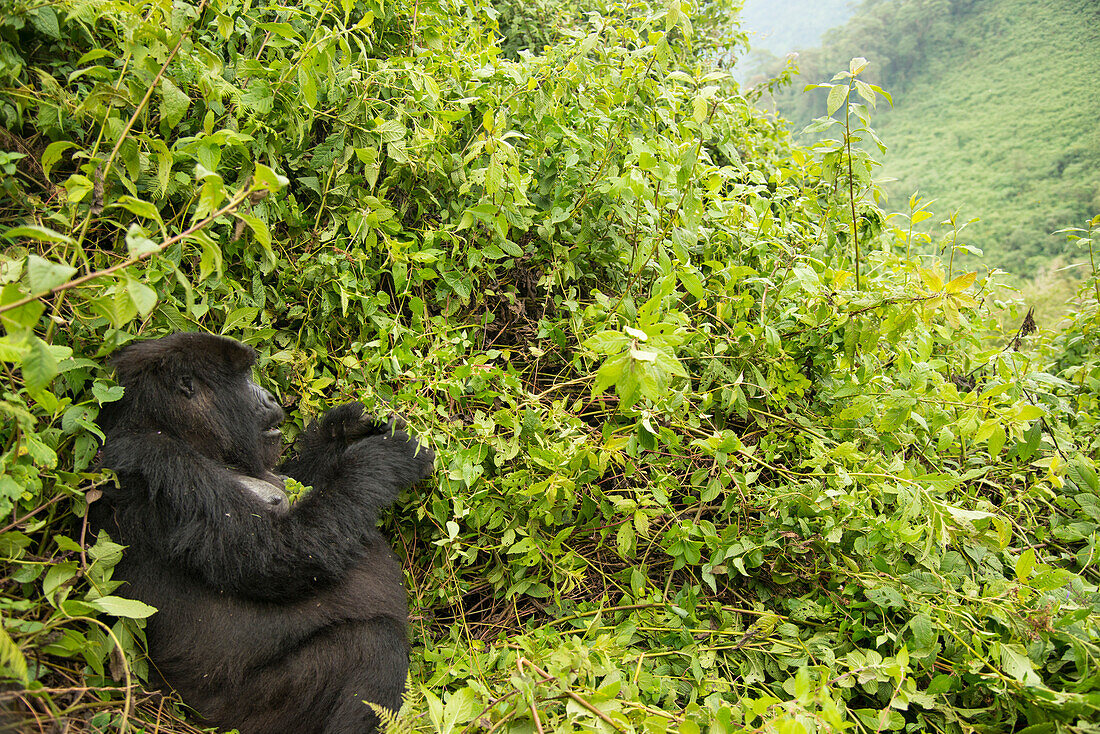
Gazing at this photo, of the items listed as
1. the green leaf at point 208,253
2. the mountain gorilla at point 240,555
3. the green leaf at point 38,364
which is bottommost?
the mountain gorilla at point 240,555

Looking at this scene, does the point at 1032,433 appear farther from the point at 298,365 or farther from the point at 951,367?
the point at 298,365

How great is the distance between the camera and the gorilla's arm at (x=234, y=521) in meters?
2.23

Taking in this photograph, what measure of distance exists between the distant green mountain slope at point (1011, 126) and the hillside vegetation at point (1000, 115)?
1.0 inches

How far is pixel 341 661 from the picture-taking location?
2.43 meters

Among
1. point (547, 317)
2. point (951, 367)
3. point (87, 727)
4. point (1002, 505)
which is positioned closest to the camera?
point (87, 727)

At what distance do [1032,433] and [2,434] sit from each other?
12.6ft

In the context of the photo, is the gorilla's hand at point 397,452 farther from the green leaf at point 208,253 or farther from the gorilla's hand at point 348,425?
the green leaf at point 208,253

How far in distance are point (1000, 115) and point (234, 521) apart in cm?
1865

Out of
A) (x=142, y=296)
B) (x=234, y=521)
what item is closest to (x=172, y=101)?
(x=142, y=296)

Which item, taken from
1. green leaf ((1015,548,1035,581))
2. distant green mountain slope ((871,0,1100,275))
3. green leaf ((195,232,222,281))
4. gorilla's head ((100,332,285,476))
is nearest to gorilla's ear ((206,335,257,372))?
gorilla's head ((100,332,285,476))

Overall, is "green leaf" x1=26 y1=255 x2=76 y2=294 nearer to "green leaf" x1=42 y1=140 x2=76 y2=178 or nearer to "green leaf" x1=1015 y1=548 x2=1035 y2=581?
"green leaf" x1=42 y1=140 x2=76 y2=178

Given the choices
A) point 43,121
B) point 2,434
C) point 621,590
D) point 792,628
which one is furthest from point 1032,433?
point 43,121

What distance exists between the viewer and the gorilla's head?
233cm

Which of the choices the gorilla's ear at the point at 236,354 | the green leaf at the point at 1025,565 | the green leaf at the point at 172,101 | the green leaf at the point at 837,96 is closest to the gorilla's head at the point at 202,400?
the gorilla's ear at the point at 236,354
